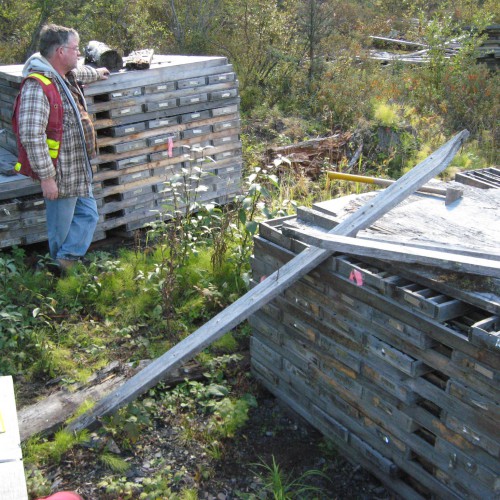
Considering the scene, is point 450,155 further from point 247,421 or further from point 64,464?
point 64,464

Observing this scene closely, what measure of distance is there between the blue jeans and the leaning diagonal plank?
210 centimetres

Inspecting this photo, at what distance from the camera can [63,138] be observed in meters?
5.15

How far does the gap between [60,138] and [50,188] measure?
17.0 inches

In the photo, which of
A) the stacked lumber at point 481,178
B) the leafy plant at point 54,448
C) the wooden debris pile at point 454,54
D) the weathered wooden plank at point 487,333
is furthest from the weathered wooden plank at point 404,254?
the wooden debris pile at point 454,54

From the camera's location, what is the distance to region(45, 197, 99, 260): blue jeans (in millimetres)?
5332

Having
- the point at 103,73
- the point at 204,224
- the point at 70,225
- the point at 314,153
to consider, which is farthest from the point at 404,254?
the point at 314,153

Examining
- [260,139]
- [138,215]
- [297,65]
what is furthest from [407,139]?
[138,215]

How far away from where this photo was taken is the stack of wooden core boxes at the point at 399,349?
277 centimetres

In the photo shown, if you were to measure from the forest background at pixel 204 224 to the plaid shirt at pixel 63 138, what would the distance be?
70cm

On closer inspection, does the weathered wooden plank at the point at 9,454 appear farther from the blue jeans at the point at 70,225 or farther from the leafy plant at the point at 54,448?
the blue jeans at the point at 70,225

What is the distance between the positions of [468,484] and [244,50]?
11096mm

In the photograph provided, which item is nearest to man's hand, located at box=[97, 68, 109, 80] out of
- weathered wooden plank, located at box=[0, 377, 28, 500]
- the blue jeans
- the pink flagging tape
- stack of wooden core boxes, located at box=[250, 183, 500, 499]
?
the blue jeans

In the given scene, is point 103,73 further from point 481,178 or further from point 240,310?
point 481,178

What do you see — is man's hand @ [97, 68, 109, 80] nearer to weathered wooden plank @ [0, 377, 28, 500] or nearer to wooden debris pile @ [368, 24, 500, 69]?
weathered wooden plank @ [0, 377, 28, 500]
